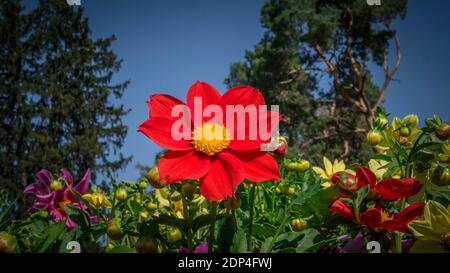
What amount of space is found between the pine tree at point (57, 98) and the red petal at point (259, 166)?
9595mm

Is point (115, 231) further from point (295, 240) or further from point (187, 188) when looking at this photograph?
point (295, 240)

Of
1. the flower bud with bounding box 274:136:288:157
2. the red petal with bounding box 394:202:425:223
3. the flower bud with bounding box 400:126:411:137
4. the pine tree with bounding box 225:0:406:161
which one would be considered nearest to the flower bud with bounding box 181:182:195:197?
the flower bud with bounding box 274:136:288:157

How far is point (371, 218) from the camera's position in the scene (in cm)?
41

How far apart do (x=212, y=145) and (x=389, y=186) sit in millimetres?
212

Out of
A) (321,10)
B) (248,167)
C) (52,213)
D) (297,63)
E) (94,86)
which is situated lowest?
(52,213)

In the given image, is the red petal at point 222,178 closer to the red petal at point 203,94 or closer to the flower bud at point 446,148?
the red petal at point 203,94

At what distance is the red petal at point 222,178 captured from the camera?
16.4 inches

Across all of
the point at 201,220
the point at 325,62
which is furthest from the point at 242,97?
the point at 325,62

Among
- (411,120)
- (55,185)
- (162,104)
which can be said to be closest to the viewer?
(162,104)
